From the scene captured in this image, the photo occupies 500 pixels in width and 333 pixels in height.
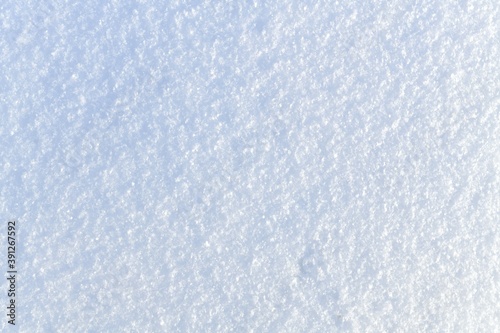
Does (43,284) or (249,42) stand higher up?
(249,42)

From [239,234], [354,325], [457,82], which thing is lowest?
[354,325]

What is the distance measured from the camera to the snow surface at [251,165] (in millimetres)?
735

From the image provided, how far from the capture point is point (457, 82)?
76 cm

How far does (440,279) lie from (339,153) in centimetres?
20

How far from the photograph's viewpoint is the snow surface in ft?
2.41

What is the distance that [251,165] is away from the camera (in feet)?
2.45

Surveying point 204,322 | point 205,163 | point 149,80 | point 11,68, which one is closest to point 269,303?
point 204,322

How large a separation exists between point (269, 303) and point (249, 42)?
32 cm

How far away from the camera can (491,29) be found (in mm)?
767

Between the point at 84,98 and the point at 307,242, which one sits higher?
the point at 84,98

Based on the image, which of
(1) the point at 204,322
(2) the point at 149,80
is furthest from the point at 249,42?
(1) the point at 204,322

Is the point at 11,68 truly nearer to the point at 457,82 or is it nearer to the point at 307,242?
the point at 307,242

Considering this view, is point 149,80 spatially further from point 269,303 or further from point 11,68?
point 269,303

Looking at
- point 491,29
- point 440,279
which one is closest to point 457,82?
point 491,29
